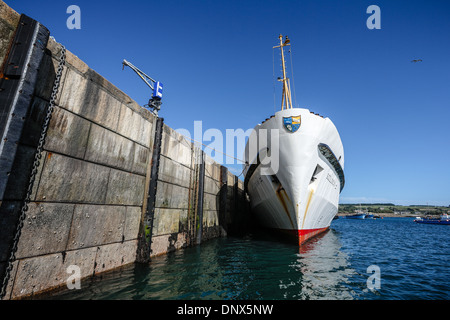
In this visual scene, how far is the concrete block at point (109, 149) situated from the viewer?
4.85 m

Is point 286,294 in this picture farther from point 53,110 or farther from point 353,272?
point 53,110

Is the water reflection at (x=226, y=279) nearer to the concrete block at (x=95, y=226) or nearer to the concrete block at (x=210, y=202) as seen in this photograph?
the concrete block at (x=95, y=226)

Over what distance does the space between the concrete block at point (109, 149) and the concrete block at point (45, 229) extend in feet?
4.17

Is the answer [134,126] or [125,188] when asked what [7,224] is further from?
[134,126]

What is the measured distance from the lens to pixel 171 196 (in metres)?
8.39

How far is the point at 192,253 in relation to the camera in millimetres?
8203

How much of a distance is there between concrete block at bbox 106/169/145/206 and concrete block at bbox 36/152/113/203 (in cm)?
22

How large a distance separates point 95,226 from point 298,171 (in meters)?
8.25

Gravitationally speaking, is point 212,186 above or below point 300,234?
above

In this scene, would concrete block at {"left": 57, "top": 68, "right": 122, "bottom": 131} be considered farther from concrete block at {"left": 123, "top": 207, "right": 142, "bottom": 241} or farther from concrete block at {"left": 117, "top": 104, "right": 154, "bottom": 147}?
concrete block at {"left": 123, "top": 207, "right": 142, "bottom": 241}

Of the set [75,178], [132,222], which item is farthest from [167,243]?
[75,178]

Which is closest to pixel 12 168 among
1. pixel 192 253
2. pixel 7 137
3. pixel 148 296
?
pixel 7 137
